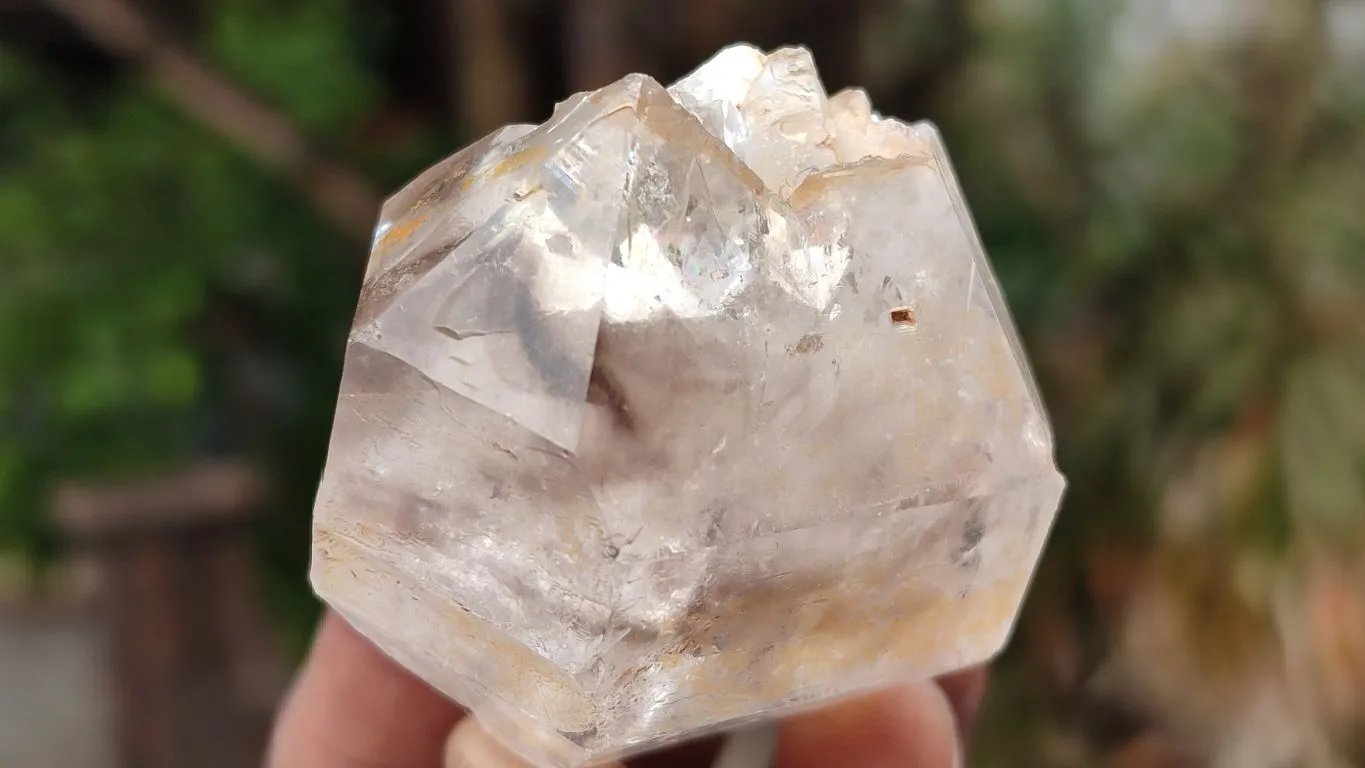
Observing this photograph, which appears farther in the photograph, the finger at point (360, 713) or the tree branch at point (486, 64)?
the tree branch at point (486, 64)

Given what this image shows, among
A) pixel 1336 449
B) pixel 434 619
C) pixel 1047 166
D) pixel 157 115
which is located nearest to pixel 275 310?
pixel 157 115

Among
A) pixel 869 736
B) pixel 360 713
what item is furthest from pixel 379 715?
pixel 869 736

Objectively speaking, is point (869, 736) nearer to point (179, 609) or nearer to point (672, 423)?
point (672, 423)

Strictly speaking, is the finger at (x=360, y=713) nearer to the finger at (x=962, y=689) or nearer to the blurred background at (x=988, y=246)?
the finger at (x=962, y=689)

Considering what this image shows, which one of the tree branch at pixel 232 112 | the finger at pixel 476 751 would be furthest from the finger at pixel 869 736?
the tree branch at pixel 232 112

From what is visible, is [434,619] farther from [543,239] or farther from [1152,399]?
[1152,399]
